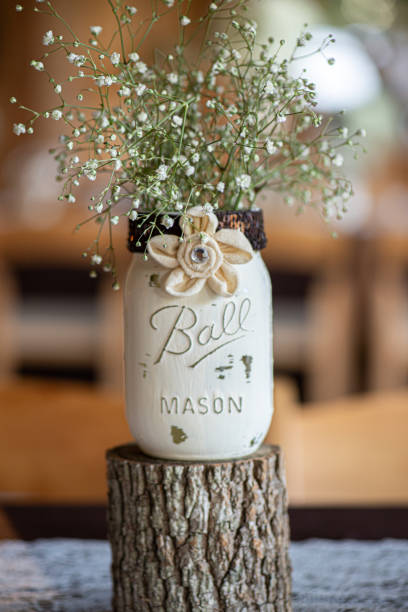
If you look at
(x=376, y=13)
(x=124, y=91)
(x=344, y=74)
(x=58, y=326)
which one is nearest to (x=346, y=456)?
(x=124, y=91)

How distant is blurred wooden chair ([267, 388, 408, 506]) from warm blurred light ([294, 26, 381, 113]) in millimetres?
2966

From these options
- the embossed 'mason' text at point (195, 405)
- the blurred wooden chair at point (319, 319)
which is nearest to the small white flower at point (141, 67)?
the embossed 'mason' text at point (195, 405)

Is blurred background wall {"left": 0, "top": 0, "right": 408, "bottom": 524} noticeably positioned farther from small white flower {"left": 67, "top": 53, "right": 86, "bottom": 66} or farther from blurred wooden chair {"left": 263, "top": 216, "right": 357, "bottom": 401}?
small white flower {"left": 67, "top": 53, "right": 86, "bottom": 66}

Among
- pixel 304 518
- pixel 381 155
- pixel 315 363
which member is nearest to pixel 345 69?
pixel 381 155

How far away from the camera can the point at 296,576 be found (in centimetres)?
94

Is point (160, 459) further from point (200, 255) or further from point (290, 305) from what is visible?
point (290, 305)

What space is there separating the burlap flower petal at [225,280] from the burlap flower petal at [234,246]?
0.01 metres

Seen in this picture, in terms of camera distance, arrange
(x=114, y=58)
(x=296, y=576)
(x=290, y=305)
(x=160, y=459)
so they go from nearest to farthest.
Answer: (x=114, y=58)
(x=160, y=459)
(x=296, y=576)
(x=290, y=305)

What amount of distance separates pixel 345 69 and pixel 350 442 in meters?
3.27

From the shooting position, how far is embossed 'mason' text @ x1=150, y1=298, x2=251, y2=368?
0.76 metres

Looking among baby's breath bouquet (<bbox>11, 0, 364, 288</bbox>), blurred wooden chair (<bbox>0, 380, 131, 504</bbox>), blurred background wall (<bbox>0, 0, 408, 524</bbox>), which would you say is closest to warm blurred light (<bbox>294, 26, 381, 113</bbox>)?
blurred background wall (<bbox>0, 0, 408, 524</bbox>)

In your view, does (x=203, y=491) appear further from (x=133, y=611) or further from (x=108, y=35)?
(x=108, y=35)

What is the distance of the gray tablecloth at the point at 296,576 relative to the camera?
86 centimetres

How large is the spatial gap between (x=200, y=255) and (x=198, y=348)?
0.30 ft
